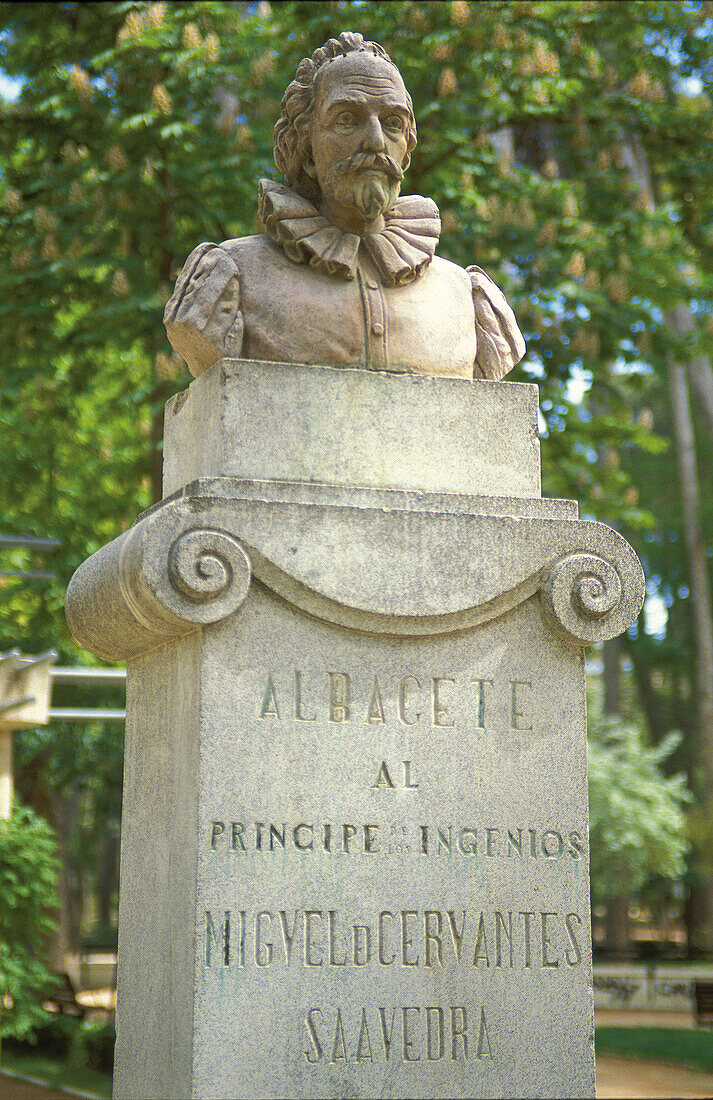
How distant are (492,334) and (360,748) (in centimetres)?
197

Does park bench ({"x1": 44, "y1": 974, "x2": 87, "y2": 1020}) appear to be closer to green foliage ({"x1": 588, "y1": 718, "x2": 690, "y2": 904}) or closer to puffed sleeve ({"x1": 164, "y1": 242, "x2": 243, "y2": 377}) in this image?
green foliage ({"x1": 588, "y1": 718, "x2": 690, "y2": 904})

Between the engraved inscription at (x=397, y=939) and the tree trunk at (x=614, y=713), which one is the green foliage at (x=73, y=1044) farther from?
the tree trunk at (x=614, y=713)

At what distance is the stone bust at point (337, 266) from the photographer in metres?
5.55

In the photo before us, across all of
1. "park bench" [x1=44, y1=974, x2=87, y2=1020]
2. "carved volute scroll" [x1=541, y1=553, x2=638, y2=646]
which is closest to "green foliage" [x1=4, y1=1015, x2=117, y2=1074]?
"park bench" [x1=44, y1=974, x2=87, y2=1020]

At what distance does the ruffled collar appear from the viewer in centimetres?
567

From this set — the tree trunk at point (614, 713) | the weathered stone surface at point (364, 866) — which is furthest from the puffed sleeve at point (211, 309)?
the tree trunk at point (614, 713)

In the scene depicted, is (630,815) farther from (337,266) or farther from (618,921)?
(337,266)

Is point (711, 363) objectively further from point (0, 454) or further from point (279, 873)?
point (279, 873)

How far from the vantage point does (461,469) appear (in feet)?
18.1

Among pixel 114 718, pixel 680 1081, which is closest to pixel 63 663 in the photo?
pixel 114 718

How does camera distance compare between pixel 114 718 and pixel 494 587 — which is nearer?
pixel 494 587

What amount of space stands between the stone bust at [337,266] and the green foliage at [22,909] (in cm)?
917

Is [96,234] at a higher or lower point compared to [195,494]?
higher

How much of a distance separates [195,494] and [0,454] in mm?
14651
